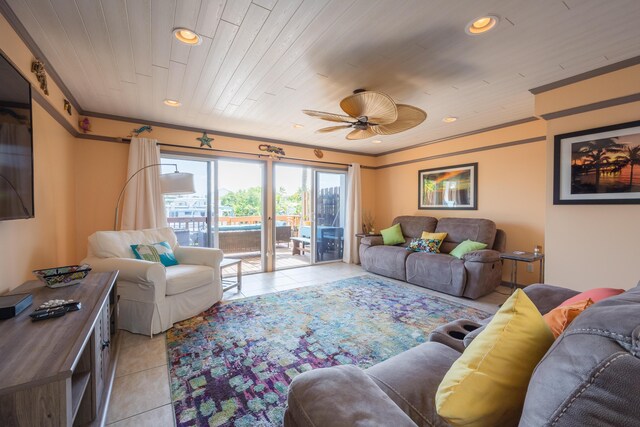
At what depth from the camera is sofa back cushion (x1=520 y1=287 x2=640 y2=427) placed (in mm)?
462

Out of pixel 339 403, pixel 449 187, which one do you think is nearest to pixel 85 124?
pixel 339 403

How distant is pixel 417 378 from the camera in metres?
1.09

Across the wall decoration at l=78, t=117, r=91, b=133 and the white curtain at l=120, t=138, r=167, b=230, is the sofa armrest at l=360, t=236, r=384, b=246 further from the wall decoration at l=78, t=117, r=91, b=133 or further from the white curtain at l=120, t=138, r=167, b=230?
the wall decoration at l=78, t=117, r=91, b=133

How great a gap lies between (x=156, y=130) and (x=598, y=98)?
16.8 feet

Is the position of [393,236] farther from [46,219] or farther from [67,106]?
[67,106]

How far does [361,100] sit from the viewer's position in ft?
7.41

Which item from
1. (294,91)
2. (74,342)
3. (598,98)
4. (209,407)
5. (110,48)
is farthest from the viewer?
(294,91)

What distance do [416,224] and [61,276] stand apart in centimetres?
471

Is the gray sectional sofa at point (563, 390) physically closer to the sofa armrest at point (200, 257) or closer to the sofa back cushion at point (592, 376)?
the sofa back cushion at point (592, 376)

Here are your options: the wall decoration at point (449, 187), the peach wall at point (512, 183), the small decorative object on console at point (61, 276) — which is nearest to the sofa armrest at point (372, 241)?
the wall decoration at point (449, 187)

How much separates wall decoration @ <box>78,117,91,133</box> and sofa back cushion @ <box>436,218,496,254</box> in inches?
208

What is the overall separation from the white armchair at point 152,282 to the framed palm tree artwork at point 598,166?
3797mm

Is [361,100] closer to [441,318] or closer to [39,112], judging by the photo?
[441,318]

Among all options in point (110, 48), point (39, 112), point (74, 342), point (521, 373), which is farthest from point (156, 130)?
point (521, 373)
